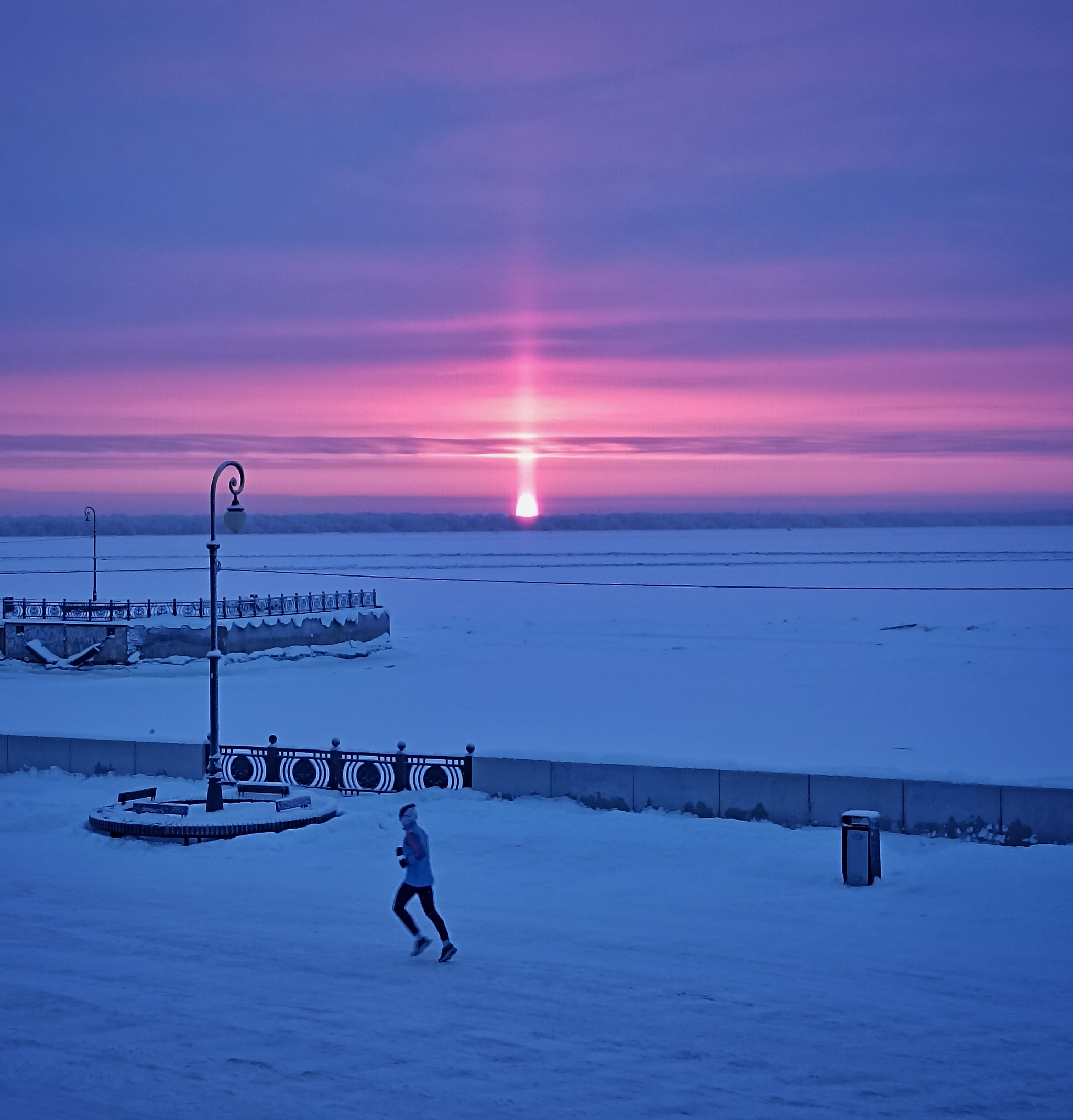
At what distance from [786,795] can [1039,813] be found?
3.13 m

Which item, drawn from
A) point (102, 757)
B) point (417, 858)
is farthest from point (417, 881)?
point (102, 757)

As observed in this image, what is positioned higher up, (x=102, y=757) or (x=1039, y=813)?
(x=102, y=757)

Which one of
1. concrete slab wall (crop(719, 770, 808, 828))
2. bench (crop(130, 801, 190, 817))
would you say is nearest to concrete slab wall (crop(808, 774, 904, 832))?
concrete slab wall (crop(719, 770, 808, 828))

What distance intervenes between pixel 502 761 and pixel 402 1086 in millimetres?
10733

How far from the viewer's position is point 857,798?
16641 millimetres

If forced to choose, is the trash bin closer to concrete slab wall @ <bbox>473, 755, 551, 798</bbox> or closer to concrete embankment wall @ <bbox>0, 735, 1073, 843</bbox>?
concrete embankment wall @ <bbox>0, 735, 1073, 843</bbox>

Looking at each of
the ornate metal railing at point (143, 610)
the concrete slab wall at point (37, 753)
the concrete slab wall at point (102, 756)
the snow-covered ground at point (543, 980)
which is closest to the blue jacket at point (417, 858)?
the snow-covered ground at point (543, 980)

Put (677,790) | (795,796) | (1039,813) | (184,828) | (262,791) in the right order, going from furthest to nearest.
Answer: (262,791) → (677,790) → (795,796) → (184,828) → (1039,813)

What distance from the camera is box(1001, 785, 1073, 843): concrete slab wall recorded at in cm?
1579

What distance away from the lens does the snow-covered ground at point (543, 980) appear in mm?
8297

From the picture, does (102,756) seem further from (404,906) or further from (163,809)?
(404,906)

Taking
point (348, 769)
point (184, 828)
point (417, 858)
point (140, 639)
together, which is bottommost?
point (184, 828)

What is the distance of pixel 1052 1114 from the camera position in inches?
309

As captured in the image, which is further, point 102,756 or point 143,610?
point 143,610
